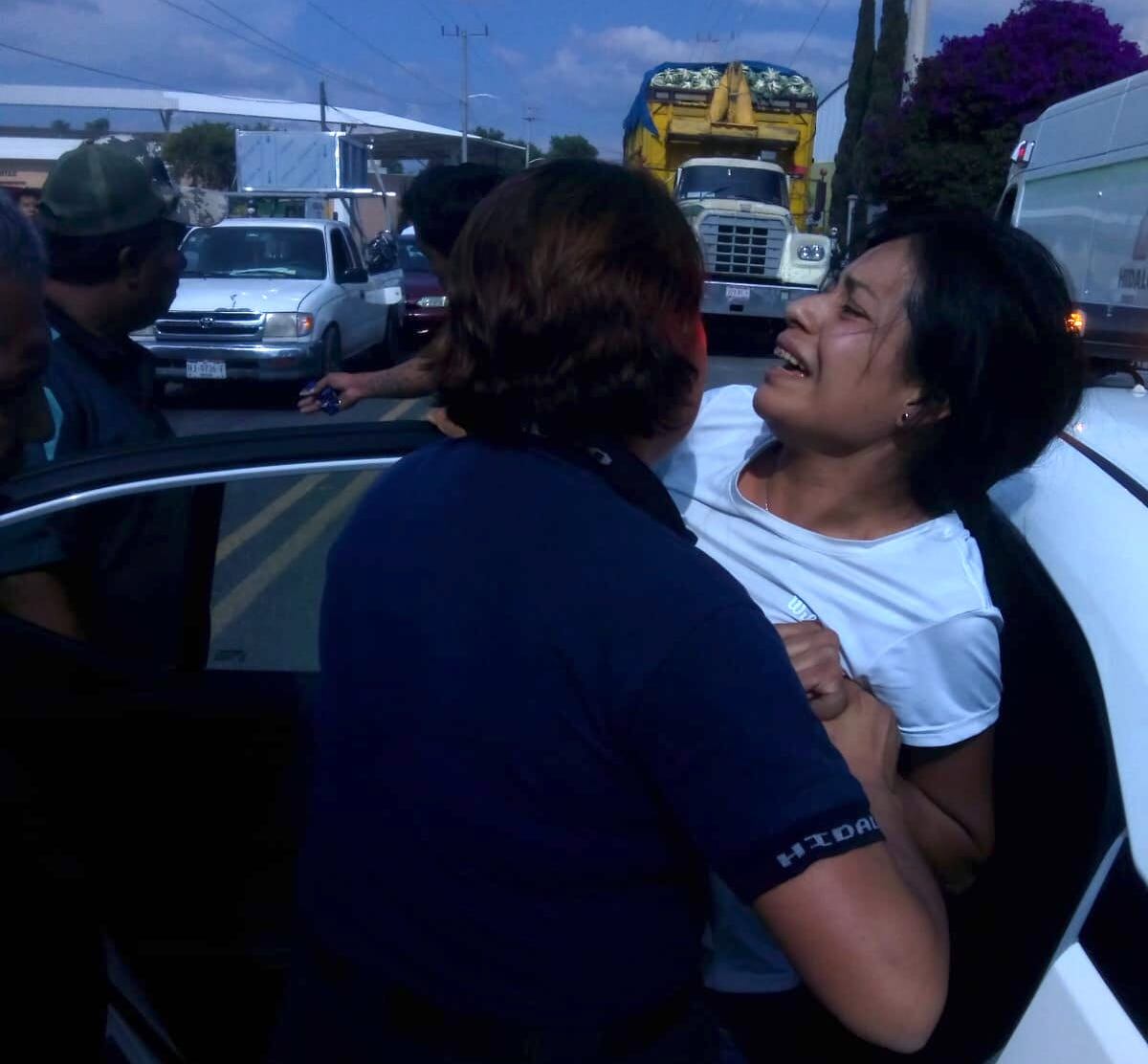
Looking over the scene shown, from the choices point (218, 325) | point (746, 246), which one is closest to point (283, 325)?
point (218, 325)

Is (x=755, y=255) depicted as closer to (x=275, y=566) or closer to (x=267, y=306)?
(x=267, y=306)

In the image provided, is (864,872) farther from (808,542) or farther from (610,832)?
(808,542)

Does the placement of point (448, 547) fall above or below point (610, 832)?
above

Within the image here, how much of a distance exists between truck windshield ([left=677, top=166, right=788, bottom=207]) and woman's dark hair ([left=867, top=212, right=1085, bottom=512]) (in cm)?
1774

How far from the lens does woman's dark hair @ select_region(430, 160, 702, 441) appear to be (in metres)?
1.23

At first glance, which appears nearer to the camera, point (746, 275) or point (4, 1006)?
point (4, 1006)

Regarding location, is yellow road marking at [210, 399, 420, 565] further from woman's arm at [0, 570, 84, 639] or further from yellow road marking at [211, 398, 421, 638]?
woman's arm at [0, 570, 84, 639]

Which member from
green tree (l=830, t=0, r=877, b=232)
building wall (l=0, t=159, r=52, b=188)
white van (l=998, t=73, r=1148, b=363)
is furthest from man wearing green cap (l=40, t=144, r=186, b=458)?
building wall (l=0, t=159, r=52, b=188)

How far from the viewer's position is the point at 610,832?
119cm

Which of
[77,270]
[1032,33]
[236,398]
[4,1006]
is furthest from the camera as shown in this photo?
[1032,33]

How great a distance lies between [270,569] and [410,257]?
16925 millimetres

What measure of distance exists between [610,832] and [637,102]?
22045 mm

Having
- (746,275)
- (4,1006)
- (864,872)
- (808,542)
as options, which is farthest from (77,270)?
(746,275)

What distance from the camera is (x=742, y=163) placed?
1909cm
